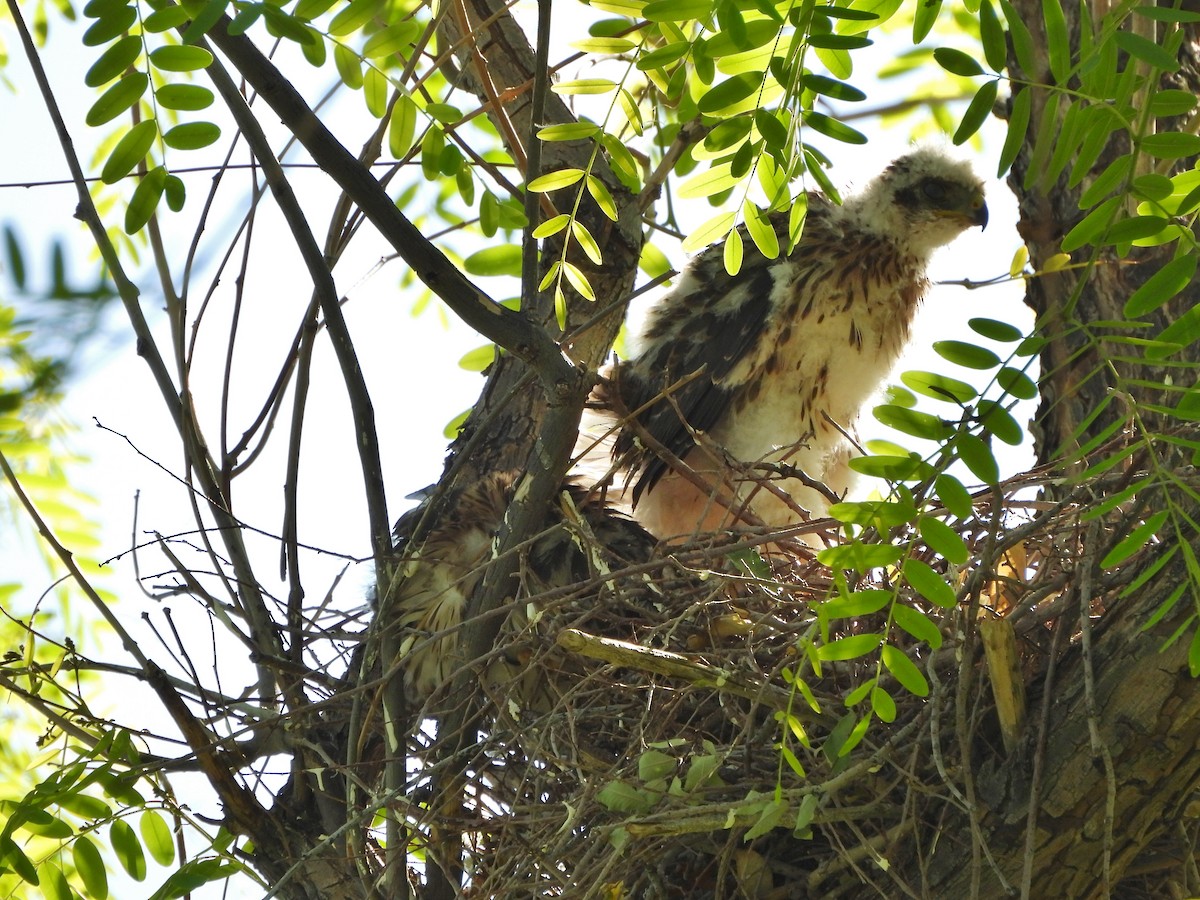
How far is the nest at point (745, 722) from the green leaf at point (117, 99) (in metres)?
1.10

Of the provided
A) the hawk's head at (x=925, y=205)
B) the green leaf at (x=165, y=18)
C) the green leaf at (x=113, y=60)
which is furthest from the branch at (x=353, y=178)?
the hawk's head at (x=925, y=205)

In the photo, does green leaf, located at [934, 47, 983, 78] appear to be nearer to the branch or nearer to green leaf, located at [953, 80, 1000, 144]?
green leaf, located at [953, 80, 1000, 144]

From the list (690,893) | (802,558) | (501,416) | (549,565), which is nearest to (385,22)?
(501,416)

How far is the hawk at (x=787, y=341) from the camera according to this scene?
350cm

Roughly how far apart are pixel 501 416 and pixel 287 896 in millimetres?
1260

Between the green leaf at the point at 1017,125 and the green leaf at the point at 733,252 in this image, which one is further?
the green leaf at the point at 733,252

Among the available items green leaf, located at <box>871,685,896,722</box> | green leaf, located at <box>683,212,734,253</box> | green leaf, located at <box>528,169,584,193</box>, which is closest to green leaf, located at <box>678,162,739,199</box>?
green leaf, located at <box>683,212,734,253</box>

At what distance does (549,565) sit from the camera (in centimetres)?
298

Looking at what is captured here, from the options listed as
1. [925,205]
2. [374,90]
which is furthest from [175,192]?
[925,205]

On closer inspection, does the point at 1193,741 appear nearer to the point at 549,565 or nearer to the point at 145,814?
the point at 549,565

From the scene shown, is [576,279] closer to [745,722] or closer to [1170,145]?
[745,722]

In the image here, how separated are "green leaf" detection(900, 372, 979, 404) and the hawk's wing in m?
1.48

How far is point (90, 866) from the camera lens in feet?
8.16

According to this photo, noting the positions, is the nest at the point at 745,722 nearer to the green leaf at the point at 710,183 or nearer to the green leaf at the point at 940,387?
the green leaf at the point at 940,387
